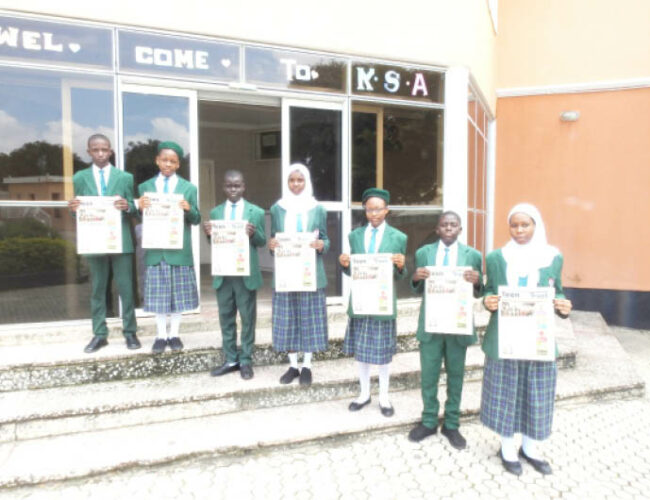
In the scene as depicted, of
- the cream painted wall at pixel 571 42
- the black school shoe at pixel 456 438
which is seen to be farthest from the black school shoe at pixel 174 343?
the cream painted wall at pixel 571 42

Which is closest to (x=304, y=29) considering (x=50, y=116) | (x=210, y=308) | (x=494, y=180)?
(x=50, y=116)

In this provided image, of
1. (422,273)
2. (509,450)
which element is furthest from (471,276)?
(509,450)

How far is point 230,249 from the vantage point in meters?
3.90

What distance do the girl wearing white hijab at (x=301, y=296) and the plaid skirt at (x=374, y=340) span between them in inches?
15.4

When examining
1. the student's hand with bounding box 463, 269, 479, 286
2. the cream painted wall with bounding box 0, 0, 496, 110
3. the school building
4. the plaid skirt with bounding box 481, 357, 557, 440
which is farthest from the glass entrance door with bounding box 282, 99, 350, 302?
the plaid skirt with bounding box 481, 357, 557, 440

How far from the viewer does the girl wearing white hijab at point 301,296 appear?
12.9ft

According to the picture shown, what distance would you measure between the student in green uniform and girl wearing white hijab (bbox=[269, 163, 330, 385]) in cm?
31

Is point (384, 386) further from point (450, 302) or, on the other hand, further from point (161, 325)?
point (161, 325)

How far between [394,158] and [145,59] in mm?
3139

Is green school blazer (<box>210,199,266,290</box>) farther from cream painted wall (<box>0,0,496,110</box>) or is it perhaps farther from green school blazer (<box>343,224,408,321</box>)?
cream painted wall (<box>0,0,496,110</box>)

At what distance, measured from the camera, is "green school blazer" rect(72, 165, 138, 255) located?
4.03m

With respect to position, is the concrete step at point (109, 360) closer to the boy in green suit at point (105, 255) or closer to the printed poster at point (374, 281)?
the boy in green suit at point (105, 255)

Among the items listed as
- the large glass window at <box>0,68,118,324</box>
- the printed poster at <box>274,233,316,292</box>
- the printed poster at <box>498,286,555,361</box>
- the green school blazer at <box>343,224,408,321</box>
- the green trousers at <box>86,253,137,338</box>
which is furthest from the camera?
the large glass window at <box>0,68,118,324</box>

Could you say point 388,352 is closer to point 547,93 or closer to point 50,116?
point 50,116
